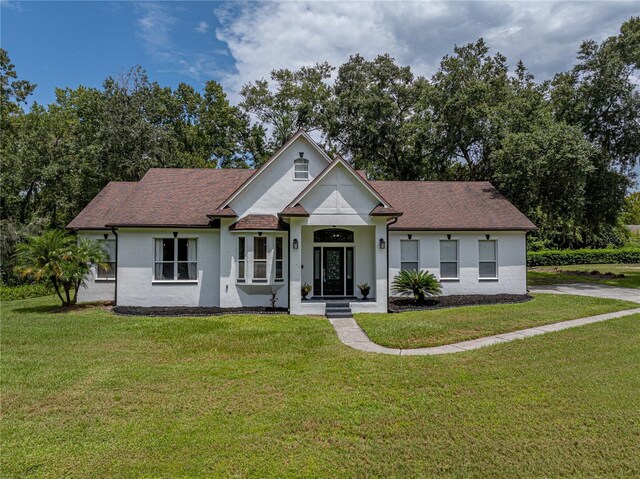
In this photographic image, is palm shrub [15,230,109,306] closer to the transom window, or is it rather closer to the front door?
the transom window

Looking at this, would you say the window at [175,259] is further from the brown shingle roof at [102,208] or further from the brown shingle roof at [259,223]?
the brown shingle roof at [102,208]

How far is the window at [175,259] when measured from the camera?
645 inches

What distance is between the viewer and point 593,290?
20297 millimetres

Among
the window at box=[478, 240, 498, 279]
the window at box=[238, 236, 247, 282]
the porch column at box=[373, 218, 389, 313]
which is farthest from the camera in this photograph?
the window at box=[478, 240, 498, 279]

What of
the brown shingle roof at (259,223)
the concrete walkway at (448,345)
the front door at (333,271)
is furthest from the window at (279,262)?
the concrete walkway at (448,345)

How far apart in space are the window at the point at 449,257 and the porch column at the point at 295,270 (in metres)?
7.37

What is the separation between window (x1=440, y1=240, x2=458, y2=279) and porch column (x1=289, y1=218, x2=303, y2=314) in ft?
24.2

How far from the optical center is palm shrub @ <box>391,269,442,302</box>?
16594 millimetres

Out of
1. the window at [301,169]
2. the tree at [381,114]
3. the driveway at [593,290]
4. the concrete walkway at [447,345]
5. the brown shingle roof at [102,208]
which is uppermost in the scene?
the tree at [381,114]

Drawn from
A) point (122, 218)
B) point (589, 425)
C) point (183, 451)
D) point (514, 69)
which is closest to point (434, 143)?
point (514, 69)

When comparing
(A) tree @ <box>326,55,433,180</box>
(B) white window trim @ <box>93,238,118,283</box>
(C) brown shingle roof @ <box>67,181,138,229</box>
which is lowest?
(B) white window trim @ <box>93,238,118,283</box>

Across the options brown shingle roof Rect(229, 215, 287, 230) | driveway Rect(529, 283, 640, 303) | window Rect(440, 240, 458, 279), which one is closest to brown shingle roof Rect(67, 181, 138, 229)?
brown shingle roof Rect(229, 215, 287, 230)

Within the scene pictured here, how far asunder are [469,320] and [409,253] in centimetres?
601

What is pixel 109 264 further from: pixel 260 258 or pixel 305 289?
pixel 305 289
